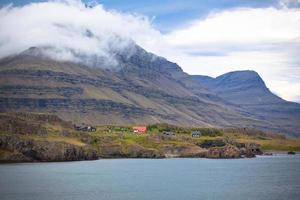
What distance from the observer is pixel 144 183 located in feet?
498

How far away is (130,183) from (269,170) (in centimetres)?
6689

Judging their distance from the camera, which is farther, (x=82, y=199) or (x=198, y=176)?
(x=198, y=176)

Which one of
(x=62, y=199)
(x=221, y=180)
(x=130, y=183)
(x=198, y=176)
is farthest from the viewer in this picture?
(x=198, y=176)

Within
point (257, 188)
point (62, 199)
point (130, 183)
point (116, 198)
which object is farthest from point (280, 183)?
point (62, 199)

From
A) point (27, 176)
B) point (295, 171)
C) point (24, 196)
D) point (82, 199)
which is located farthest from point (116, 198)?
point (295, 171)

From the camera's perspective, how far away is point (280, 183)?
153m

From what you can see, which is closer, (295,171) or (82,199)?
(82,199)

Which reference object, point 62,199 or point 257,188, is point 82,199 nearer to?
point 62,199

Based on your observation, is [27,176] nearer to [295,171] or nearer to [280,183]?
[280,183]

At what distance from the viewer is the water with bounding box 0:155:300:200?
123 meters

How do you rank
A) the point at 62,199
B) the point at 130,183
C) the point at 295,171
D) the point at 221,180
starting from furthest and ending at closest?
the point at 295,171, the point at 221,180, the point at 130,183, the point at 62,199

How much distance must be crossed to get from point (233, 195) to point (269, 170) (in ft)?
258

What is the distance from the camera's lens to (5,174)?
527 ft

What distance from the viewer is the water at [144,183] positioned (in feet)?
404
